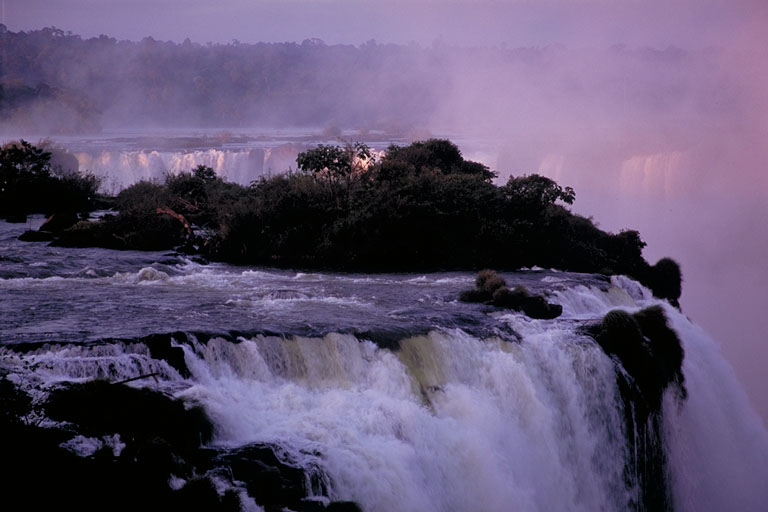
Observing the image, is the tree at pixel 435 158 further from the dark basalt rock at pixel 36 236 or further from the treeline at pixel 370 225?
the dark basalt rock at pixel 36 236

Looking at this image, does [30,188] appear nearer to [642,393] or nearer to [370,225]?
[370,225]

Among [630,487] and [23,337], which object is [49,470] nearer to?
[23,337]

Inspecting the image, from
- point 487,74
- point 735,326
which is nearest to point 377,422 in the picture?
point 735,326

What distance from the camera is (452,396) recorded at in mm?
13828

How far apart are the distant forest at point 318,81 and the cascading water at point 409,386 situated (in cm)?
7758

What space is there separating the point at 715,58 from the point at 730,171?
163 feet

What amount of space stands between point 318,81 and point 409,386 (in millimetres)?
123353

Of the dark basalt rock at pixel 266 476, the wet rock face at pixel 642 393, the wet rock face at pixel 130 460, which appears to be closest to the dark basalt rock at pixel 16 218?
the wet rock face at pixel 130 460

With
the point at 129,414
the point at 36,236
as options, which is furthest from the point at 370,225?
the point at 129,414

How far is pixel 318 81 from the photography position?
436 feet

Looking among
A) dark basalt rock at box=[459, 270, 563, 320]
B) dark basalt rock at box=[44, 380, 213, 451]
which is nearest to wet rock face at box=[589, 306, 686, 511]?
dark basalt rock at box=[459, 270, 563, 320]

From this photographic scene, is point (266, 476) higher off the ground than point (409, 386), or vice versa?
point (409, 386)

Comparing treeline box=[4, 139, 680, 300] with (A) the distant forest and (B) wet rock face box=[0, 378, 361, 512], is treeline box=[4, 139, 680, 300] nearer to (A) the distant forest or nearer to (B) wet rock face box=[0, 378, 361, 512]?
(B) wet rock face box=[0, 378, 361, 512]

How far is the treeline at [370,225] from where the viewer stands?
82.9 feet
